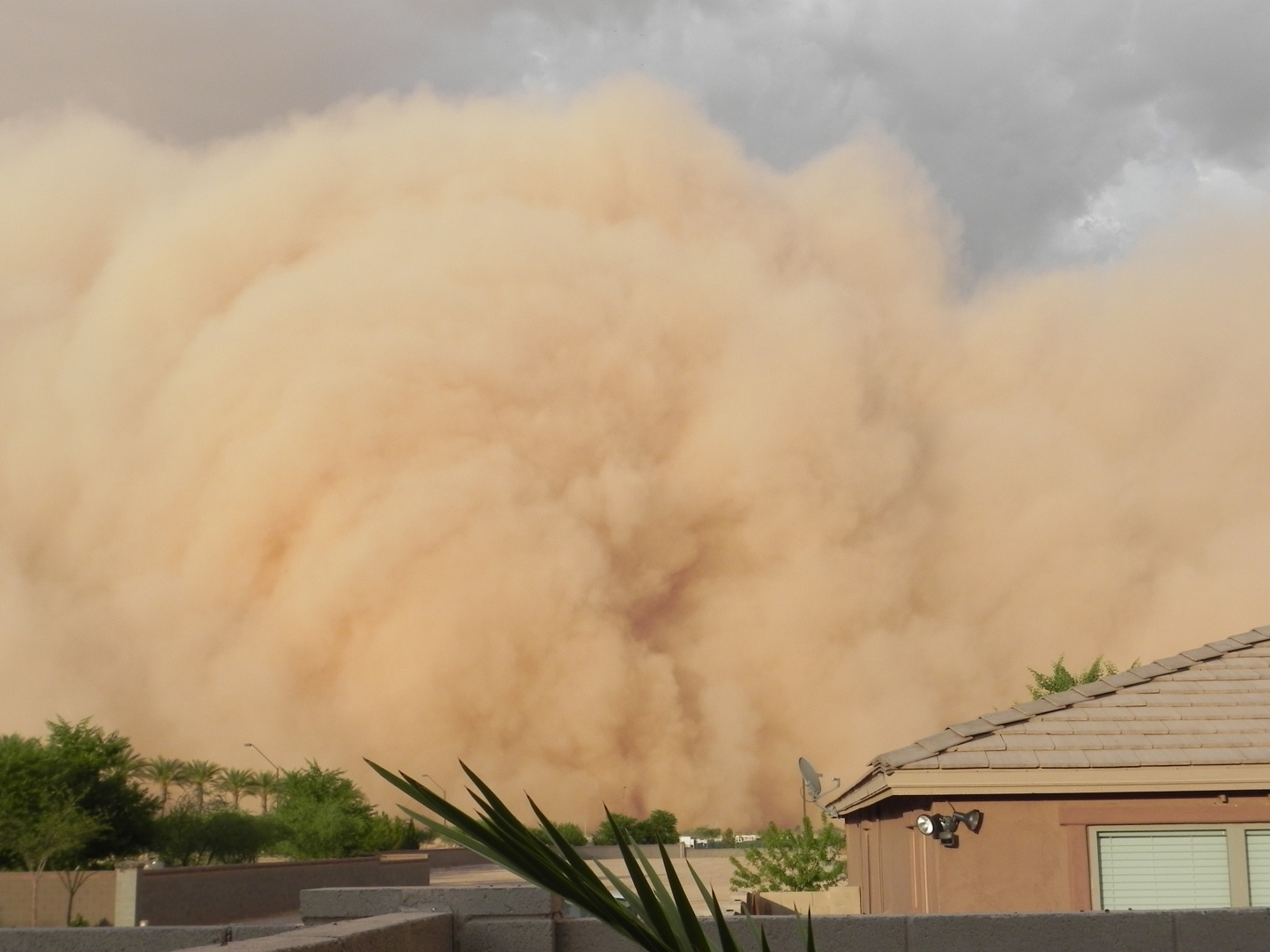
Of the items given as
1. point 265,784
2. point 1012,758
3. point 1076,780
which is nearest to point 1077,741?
point 1076,780

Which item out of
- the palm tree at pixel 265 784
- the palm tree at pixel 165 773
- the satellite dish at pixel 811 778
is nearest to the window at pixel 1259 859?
the satellite dish at pixel 811 778

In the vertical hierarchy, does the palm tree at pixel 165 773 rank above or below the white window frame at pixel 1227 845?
above

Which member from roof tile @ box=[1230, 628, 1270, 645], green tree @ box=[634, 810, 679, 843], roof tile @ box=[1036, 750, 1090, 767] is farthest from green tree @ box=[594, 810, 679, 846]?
roof tile @ box=[1230, 628, 1270, 645]

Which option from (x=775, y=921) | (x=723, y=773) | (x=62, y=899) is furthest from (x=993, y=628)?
(x=775, y=921)

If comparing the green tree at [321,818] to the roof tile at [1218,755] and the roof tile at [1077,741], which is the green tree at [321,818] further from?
the roof tile at [1218,755]

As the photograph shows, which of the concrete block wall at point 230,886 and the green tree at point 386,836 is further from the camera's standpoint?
the green tree at point 386,836

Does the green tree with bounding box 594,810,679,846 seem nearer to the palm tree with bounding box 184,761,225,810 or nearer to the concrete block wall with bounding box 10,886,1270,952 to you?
the concrete block wall with bounding box 10,886,1270,952

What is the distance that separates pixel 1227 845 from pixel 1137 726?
0.91 metres

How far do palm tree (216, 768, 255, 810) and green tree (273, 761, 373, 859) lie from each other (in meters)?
11.2

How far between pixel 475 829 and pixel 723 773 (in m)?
53.1

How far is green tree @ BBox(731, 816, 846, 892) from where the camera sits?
18469 mm

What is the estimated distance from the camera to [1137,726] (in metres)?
9.73

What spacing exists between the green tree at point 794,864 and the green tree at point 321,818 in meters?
16.8

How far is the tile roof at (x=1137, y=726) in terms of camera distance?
9344mm
